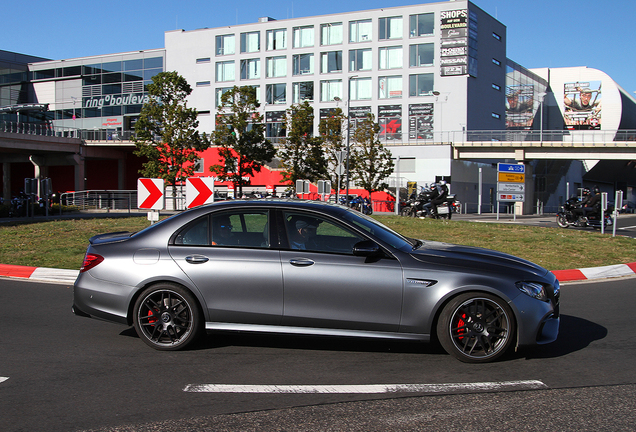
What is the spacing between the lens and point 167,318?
530cm

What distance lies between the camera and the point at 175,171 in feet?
132

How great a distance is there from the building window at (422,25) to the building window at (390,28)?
120 centimetres

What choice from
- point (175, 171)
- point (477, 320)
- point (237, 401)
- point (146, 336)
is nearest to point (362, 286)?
point (477, 320)

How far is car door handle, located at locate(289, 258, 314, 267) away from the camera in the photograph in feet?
16.7

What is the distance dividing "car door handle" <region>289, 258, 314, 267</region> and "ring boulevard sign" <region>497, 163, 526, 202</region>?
98.8 feet

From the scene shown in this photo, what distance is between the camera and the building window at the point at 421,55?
178ft

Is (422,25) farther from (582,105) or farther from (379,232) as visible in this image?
(379,232)

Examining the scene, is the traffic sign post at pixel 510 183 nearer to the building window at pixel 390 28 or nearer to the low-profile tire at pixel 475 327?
the building window at pixel 390 28

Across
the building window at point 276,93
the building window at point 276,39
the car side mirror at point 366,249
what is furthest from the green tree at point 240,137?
the car side mirror at point 366,249

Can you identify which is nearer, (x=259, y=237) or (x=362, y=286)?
(x=362, y=286)

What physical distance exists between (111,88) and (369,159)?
108 ft

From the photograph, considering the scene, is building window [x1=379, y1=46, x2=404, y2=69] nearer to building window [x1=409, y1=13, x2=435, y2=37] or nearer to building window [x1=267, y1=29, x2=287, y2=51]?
building window [x1=409, y1=13, x2=435, y2=37]

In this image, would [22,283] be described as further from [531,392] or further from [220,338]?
[531,392]

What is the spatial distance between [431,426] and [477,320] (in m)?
1.62
